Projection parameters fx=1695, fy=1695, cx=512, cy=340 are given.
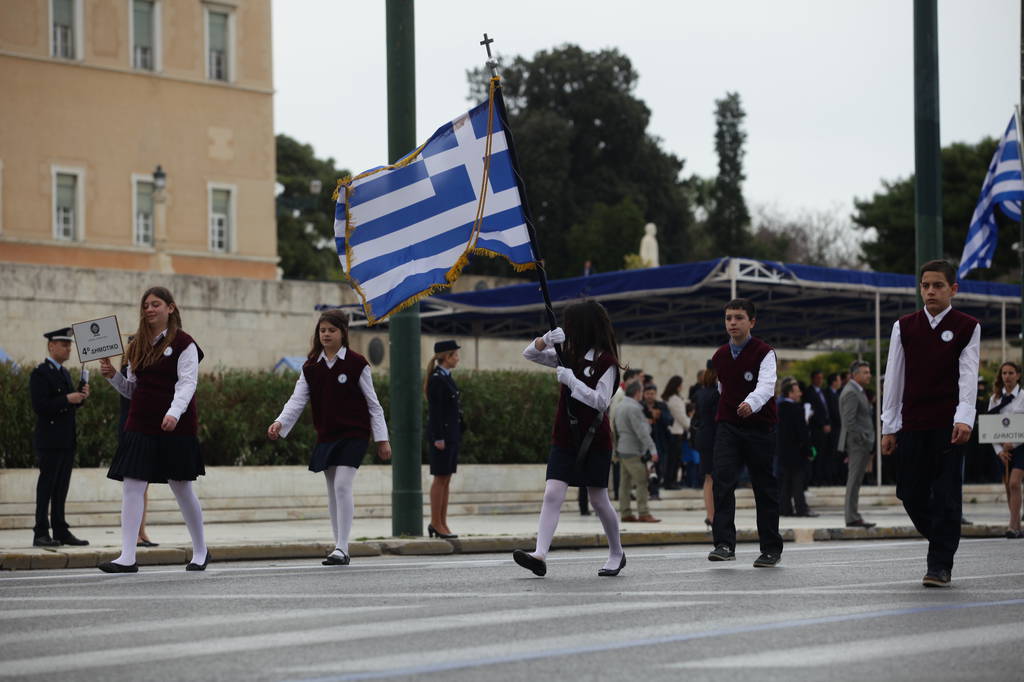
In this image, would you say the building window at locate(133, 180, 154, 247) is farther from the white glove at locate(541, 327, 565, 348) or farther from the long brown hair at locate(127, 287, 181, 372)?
the white glove at locate(541, 327, 565, 348)

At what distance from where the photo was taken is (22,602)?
31.0ft

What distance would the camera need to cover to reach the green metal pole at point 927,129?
18.0m

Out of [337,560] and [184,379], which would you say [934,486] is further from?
[184,379]

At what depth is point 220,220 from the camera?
166 feet

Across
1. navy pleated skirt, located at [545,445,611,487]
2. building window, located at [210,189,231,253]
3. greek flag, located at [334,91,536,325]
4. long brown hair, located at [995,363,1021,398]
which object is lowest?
navy pleated skirt, located at [545,445,611,487]

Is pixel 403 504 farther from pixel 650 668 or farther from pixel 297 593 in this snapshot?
pixel 650 668

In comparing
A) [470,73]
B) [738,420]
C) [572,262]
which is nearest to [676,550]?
[738,420]

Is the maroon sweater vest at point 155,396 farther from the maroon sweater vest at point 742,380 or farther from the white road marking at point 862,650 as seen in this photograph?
the white road marking at point 862,650

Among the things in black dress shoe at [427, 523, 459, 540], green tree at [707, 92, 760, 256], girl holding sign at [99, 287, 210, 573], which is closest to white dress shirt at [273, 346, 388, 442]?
girl holding sign at [99, 287, 210, 573]

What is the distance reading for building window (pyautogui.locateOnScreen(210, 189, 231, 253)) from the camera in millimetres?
50281

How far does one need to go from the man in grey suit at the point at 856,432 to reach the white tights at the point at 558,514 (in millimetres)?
7279

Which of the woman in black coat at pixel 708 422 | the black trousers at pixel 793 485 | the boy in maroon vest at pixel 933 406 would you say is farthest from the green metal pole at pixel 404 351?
the black trousers at pixel 793 485

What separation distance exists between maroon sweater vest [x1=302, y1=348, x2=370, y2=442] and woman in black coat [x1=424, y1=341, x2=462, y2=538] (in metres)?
3.07

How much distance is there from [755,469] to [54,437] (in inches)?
256
